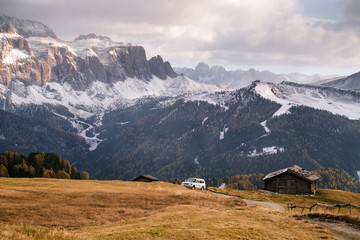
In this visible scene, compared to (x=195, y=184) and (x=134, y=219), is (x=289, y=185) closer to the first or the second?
(x=195, y=184)

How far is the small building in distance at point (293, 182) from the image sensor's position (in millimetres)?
84062

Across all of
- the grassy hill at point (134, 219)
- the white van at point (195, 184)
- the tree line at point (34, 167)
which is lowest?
the tree line at point (34, 167)

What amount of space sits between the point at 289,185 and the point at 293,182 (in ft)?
4.27

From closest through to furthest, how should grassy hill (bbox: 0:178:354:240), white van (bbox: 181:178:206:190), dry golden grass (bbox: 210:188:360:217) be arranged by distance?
1. grassy hill (bbox: 0:178:354:240)
2. dry golden grass (bbox: 210:188:360:217)
3. white van (bbox: 181:178:206:190)

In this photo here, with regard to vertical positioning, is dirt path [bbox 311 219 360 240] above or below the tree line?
above

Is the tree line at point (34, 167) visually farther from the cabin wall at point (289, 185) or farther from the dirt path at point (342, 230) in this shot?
the dirt path at point (342, 230)

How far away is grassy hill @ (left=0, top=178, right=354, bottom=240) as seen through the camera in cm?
2353

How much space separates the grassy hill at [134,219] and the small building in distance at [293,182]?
43.2 m

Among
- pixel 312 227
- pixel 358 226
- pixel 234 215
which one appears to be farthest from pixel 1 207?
pixel 358 226

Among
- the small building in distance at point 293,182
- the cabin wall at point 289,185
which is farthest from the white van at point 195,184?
the cabin wall at point 289,185

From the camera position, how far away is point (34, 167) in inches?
5837

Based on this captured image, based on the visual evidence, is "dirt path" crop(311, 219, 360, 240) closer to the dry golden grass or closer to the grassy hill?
the grassy hill

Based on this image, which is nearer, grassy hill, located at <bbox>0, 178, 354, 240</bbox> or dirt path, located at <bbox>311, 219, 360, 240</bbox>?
grassy hill, located at <bbox>0, 178, 354, 240</bbox>

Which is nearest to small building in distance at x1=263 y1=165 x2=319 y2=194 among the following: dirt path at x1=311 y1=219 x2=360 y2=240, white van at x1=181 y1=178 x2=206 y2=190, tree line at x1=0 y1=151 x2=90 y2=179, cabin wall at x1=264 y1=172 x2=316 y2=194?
cabin wall at x1=264 y1=172 x2=316 y2=194
